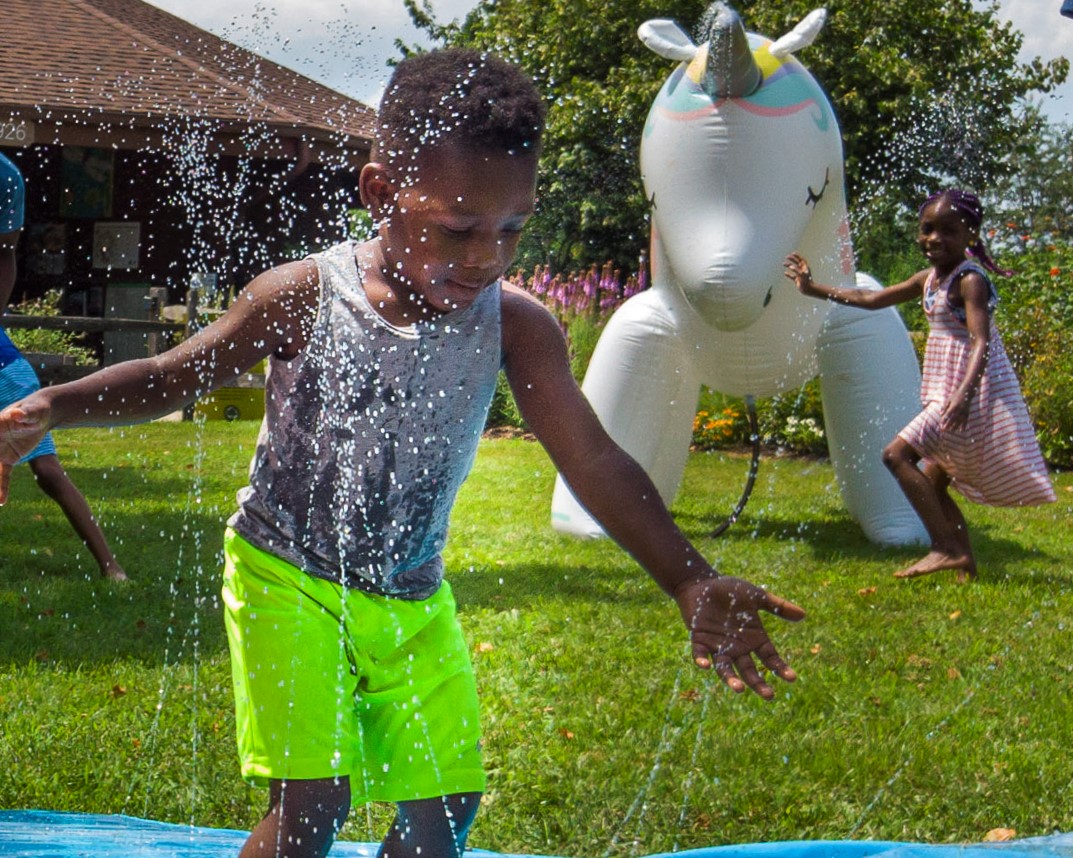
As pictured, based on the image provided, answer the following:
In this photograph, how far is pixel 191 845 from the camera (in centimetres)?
272

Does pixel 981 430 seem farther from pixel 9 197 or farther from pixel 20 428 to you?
pixel 20 428

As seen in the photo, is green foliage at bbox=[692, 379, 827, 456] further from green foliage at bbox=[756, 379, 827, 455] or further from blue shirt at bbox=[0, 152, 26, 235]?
blue shirt at bbox=[0, 152, 26, 235]

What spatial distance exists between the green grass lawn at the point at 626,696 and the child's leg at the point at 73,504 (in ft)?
0.39

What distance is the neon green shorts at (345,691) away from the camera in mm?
1971

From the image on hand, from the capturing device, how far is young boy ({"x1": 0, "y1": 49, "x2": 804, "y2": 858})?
198cm

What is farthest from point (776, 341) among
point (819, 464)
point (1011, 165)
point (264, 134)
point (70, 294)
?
point (70, 294)

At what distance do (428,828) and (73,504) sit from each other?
3.15 m

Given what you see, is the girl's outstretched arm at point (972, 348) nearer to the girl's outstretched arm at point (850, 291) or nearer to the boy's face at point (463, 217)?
the girl's outstretched arm at point (850, 291)

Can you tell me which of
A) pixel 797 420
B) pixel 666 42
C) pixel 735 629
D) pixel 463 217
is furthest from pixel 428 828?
pixel 797 420

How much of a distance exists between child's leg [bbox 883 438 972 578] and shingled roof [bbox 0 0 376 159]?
4450mm

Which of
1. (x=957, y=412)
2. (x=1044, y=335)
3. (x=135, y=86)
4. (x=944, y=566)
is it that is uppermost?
(x=957, y=412)

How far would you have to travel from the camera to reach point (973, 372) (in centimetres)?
496

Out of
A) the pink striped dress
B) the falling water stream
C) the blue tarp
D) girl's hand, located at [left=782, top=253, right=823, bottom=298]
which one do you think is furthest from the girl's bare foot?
the blue tarp

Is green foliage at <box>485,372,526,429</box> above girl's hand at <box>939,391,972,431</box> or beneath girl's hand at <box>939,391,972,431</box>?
beneath
